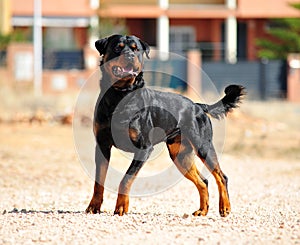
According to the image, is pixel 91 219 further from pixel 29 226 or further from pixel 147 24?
pixel 147 24

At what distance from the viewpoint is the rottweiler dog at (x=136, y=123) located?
729 cm

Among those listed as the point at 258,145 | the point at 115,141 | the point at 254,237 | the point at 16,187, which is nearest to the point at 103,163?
the point at 115,141

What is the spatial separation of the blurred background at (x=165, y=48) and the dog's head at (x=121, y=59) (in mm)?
11926

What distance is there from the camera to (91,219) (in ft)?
23.0

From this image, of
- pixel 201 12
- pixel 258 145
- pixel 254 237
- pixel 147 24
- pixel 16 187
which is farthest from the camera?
pixel 147 24

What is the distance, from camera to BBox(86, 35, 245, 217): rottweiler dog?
729 cm

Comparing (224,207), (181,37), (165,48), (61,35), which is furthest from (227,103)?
(181,37)

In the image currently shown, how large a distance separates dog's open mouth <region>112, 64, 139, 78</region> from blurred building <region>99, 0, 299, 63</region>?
2977 centimetres

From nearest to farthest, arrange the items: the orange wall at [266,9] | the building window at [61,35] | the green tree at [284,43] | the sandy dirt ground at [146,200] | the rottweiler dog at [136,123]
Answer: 1. the sandy dirt ground at [146,200]
2. the rottweiler dog at [136,123]
3. the green tree at [284,43]
4. the building window at [61,35]
5. the orange wall at [266,9]

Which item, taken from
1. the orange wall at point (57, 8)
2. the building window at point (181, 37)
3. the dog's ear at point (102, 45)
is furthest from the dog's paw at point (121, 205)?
the building window at point (181, 37)

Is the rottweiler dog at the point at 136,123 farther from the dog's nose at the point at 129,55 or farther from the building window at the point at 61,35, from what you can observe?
the building window at the point at 61,35

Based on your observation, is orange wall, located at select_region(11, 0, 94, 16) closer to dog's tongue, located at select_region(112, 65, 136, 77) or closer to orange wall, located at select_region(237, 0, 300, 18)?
orange wall, located at select_region(237, 0, 300, 18)

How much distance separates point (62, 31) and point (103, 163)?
33.0 metres

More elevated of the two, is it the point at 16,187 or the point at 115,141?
the point at 115,141
